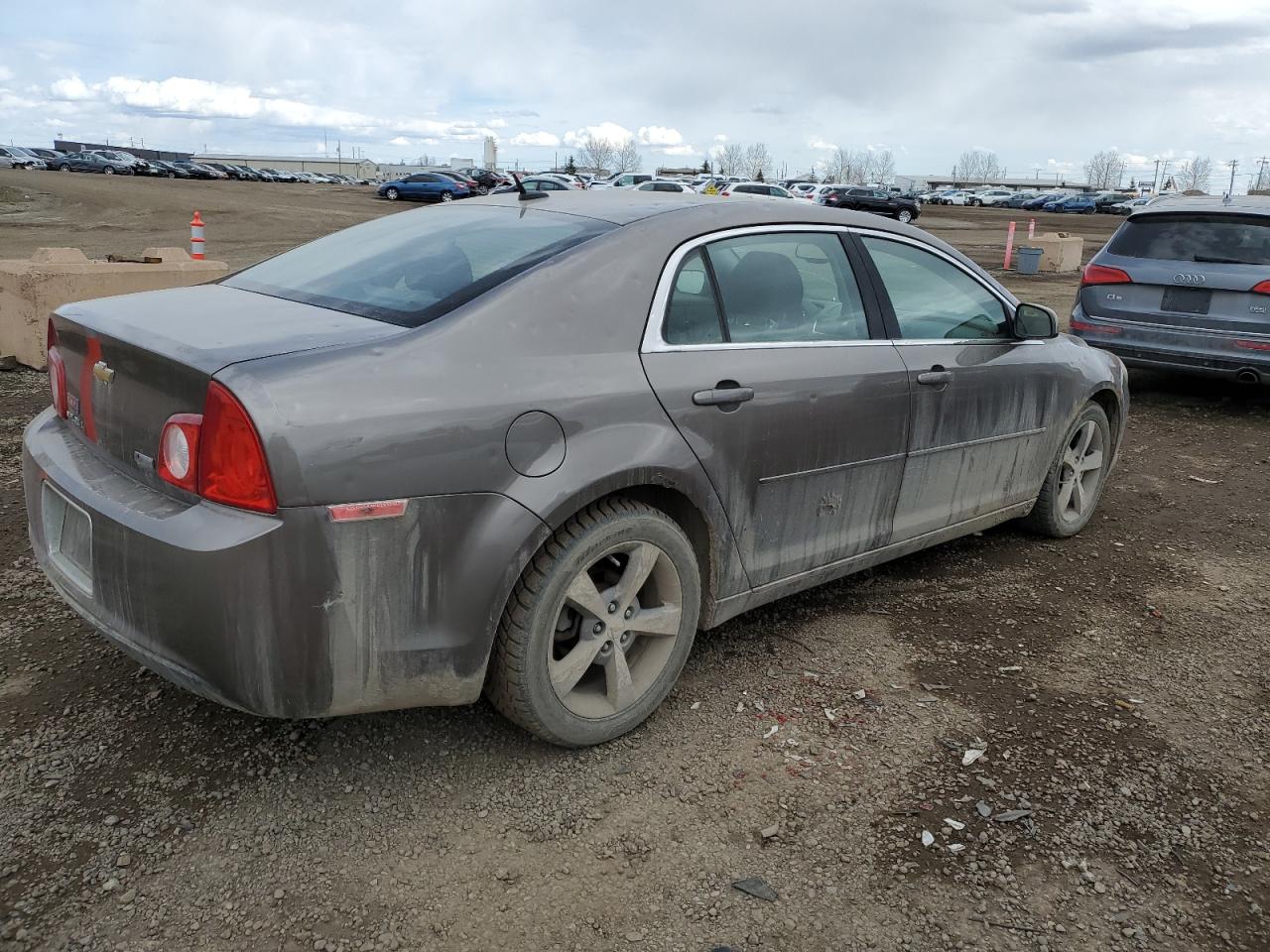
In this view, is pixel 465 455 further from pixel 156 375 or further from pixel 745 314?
pixel 745 314

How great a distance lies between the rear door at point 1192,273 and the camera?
7367 mm

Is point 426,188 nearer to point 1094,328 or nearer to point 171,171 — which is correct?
point 171,171

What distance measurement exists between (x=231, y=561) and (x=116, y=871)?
83cm

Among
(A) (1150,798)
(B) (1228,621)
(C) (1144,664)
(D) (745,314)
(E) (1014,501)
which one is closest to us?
(A) (1150,798)

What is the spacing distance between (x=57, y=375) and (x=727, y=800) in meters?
2.38

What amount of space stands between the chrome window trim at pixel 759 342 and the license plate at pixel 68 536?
1577mm

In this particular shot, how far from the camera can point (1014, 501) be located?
457 centimetres

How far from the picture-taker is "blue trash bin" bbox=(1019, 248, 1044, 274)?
1988 centimetres

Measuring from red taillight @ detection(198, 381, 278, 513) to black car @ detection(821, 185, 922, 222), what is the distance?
142 feet

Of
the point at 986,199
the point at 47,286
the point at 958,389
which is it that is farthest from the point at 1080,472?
the point at 986,199

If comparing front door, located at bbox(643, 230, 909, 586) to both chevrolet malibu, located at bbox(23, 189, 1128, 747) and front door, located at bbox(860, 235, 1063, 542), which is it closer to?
chevrolet malibu, located at bbox(23, 189, 1128, 747)

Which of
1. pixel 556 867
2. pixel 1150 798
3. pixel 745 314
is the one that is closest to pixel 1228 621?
pixel 1150 798

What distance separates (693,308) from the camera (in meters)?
3.17

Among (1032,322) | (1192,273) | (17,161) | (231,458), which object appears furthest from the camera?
(17,161)
